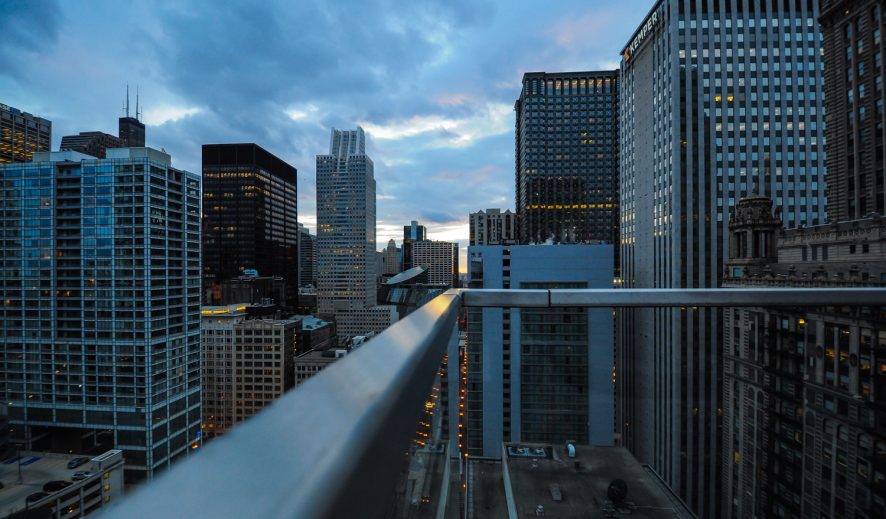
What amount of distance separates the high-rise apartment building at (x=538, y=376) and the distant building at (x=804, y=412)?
973mm

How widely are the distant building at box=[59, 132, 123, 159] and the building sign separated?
120 meters

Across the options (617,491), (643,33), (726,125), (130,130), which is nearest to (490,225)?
(643,33)

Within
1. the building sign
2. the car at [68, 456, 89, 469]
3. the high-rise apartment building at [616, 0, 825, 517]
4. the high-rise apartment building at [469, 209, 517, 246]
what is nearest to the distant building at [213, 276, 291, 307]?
the car at [68, 456, 89, 469]

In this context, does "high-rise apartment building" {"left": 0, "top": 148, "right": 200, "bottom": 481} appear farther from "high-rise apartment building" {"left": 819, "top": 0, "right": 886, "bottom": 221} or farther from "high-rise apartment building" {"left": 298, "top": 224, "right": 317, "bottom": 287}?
"high-rise apartment building" {"left": 298, "top": 224, "right": 317, "bottom": 287}

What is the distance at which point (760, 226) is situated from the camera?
70.9 feet

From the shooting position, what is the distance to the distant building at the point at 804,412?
239cm

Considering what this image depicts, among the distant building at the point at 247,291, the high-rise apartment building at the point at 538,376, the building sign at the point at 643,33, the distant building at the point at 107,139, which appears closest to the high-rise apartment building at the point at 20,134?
the distant building at the point at 107,139

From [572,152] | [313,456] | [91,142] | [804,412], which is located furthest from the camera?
[91,142]

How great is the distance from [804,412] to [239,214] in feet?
404

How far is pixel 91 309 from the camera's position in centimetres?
3859

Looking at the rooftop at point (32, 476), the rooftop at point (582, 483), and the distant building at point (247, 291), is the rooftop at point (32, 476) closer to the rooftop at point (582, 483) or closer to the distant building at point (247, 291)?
the rooftop at point (582, 483)

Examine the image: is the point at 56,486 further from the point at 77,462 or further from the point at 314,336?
the point at 314,336

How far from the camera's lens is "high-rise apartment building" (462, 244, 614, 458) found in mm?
2697

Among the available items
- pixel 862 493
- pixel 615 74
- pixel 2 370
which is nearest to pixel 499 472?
pixel 862 493
